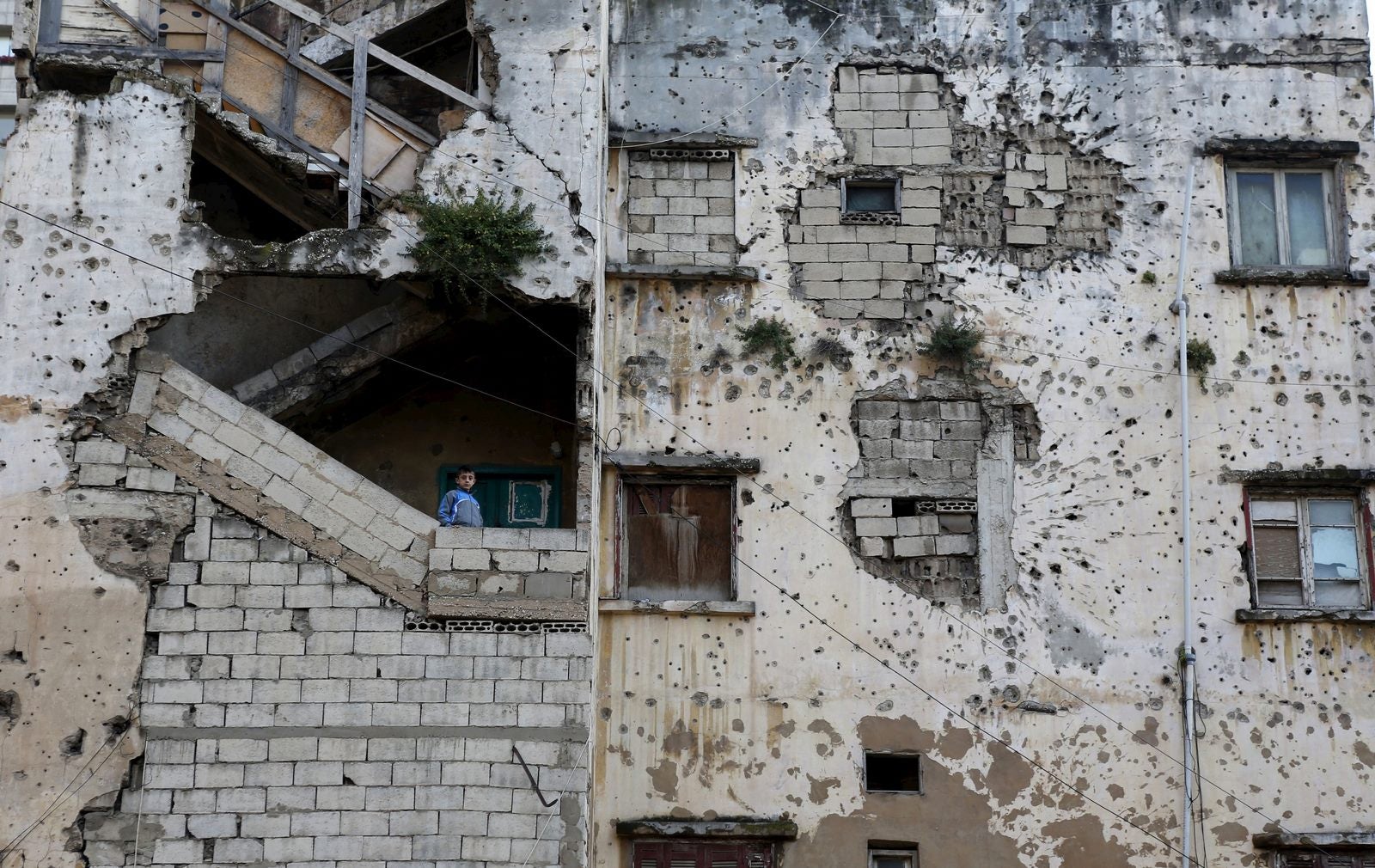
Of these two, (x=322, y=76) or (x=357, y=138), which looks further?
(x=322, y=76)

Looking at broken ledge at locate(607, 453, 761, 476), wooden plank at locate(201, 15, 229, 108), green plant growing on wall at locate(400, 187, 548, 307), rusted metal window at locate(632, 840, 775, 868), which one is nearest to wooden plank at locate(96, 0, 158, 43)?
wooden plank at locate(201, 15, 229, 108)

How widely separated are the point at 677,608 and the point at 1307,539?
234 inches

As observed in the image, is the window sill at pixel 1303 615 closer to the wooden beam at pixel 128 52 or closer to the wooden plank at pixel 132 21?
the wooden beam at pixel 128 52

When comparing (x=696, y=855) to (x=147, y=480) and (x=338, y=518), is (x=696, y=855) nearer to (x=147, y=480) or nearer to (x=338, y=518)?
(x=338, y=518)

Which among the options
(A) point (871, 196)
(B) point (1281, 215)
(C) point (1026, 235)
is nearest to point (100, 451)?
(A) point (871, 196)

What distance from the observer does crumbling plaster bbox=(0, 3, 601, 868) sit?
1223cm

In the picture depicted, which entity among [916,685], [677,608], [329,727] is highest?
[677,608]

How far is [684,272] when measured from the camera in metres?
15.1

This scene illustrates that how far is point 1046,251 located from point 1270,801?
553cm

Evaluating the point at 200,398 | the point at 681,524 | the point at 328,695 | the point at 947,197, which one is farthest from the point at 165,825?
the point at 947,197

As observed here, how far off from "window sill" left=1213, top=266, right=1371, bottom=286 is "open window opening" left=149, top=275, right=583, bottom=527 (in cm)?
640

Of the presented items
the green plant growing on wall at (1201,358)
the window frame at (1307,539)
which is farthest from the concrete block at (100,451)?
the window frame at (1307,539)

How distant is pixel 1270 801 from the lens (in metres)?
13.9

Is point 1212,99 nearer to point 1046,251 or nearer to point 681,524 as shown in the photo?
point 1046,251
